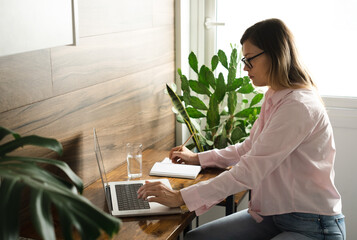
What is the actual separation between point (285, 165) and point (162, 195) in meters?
0.47

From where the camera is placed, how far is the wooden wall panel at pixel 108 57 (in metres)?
1.85

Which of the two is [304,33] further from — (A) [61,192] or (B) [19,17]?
(A) [61,192]

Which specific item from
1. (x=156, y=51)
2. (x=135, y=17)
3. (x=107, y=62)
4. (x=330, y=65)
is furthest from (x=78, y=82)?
(x=330, y=65)

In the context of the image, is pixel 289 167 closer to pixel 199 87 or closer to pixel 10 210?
pixel 199 87

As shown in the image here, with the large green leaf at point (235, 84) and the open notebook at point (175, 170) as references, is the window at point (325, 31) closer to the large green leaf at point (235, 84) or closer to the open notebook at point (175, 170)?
the large green leaf at point (235, 84)

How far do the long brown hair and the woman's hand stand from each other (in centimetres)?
56

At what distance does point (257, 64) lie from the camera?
1.87m

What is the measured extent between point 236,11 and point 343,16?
2.07ft

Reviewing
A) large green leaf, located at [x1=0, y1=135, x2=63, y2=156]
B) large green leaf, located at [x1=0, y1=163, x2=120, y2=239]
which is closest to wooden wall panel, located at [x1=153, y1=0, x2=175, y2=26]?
large green leaf, located at [x1=0, y1=135, x2=63, y2=156]

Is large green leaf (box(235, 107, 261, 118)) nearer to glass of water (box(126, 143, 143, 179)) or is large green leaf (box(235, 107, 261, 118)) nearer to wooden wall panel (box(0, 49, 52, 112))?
glass of water (box(126, 143, 143, 179))

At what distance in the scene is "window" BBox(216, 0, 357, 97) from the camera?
9.05ft

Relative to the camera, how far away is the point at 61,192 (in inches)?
34.4

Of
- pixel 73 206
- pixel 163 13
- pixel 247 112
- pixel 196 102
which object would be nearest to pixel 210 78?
pixel 196 102

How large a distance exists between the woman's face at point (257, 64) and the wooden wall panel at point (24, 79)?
30.0 inches
